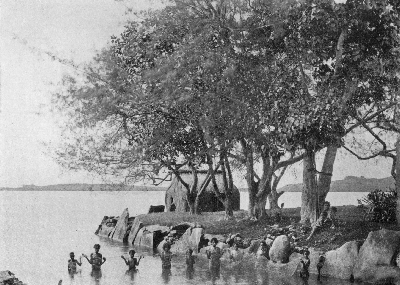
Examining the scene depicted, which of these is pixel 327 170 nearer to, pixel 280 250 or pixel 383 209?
pixel 383 209

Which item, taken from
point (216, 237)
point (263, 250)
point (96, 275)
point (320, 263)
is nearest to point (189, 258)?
point (263, 250)

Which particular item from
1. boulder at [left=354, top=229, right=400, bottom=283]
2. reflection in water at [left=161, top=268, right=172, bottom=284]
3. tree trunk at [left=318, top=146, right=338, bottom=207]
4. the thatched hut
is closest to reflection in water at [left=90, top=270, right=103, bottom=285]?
reflection in water at [left=161, top=268, right=172, bottom=284]

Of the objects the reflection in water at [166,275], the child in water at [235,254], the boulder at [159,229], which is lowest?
the reflection in water at [166,275]

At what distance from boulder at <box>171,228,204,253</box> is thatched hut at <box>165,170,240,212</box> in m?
9.21

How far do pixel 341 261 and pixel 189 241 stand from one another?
821cm

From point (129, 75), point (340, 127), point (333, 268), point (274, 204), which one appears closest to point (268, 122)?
point (340, 127)

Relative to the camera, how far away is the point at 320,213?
69.9 feet

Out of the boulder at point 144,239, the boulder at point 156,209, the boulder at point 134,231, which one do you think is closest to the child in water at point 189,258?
the boulder at point 144,239

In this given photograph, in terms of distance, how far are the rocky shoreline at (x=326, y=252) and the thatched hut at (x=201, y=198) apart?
29.0ft

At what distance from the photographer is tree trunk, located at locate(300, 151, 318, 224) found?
21.3m

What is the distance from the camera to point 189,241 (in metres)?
23.9

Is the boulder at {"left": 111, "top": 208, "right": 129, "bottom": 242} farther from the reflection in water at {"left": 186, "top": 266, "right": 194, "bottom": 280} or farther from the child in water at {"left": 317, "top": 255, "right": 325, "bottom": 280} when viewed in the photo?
the child in water at {"left": 317, "top": 255, "right": 325, "bottom": 280}

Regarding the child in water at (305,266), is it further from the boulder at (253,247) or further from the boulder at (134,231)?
the boulder at (134,231)

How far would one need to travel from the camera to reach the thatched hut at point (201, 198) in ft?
114
